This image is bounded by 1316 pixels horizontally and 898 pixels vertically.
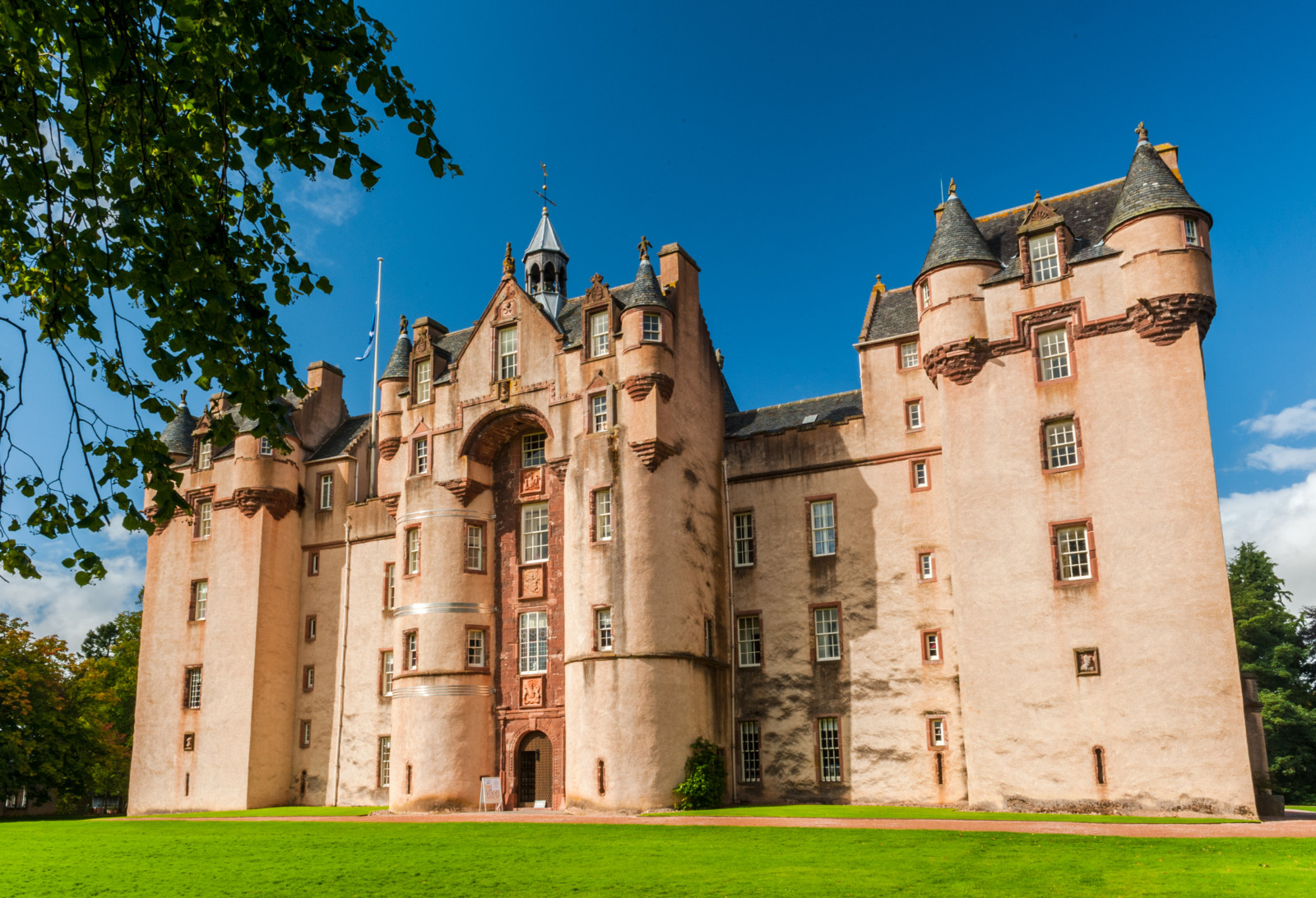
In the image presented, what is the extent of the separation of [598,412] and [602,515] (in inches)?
160

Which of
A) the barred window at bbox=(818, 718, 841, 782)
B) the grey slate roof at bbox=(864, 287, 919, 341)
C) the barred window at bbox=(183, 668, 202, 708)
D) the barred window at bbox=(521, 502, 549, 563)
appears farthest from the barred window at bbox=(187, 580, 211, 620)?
the grey slate roof at bbox=(864, 287, 919, 341)

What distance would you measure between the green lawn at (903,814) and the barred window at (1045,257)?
17.3 meters

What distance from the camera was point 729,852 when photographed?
2242 centimetres

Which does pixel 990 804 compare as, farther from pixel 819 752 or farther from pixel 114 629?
pixel 114 629

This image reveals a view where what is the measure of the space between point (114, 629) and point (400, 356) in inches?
2225

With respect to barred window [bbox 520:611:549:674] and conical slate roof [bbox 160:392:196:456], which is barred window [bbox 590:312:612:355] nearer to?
barred window [bbox 520:611:549:674]

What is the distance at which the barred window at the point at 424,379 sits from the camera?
46031mm

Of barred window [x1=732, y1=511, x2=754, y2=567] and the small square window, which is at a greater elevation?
the small square window

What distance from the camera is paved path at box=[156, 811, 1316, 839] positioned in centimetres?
2611

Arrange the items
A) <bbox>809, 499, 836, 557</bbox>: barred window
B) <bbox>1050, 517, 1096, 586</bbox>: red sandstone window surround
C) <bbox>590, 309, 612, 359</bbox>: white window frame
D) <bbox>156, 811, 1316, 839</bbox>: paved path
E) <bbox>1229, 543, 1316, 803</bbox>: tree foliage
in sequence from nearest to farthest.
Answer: <bbox>156, 811, 1316, 839</bbox>: paved path
<bbox>1050, 517, 1096, 586</bbox>: red sandstone window surround
<bbox>809, 499, 836, 557</bbox>: barred window
<bbox>590, 309, 612, 359</bbox>: white window frame
<bbox>1229, 543, 1316, 803</bbox>: tree foliage

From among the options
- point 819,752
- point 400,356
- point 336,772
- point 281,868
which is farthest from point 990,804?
point 400,356

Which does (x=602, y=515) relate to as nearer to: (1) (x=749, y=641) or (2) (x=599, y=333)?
(2) (x=599, y=333)

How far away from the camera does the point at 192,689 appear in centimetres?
4897

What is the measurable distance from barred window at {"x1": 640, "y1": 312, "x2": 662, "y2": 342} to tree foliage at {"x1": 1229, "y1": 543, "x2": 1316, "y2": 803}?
3355cm
